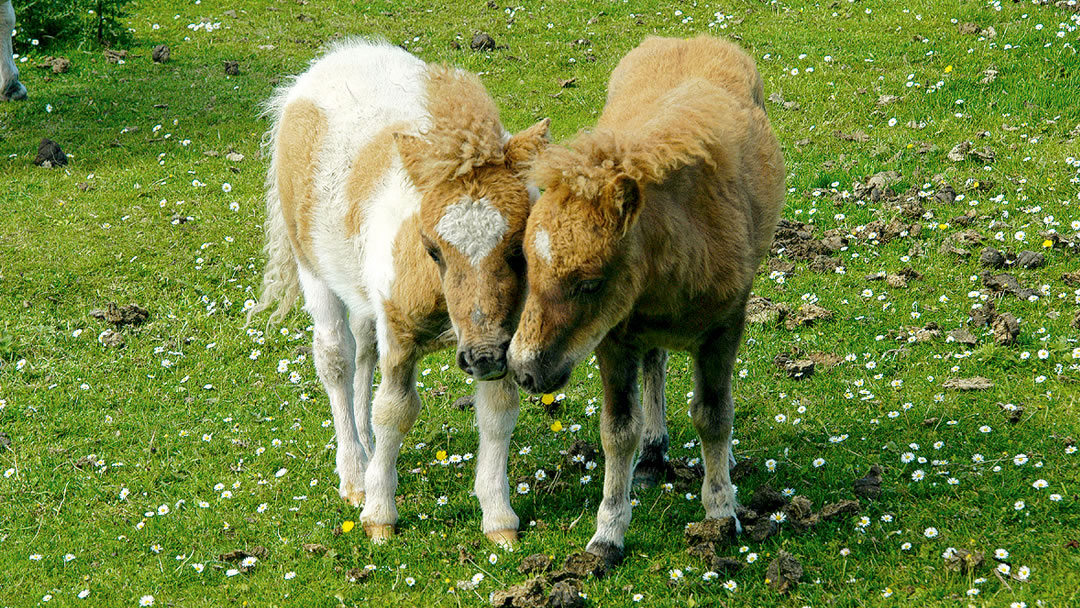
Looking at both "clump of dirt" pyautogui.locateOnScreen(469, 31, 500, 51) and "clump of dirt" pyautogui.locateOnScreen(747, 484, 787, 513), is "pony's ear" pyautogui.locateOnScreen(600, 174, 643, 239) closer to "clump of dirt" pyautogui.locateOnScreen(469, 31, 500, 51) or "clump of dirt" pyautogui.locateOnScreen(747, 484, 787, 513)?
"clump of dirt" pyautogui.locateOnScreen(747, 484, 787, 513)

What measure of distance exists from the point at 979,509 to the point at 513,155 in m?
3.06

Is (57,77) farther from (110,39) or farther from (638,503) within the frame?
(638,503)

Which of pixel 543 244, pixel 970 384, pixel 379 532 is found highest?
pixel 543 244

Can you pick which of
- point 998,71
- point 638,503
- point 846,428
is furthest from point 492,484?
point 998,71

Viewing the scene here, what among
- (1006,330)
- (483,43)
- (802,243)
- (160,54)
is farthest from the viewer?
(160,54)

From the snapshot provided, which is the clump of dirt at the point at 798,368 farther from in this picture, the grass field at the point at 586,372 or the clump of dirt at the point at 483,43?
the clump of dirt at the point at 483,43

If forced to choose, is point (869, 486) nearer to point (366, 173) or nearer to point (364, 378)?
point (364, 378)

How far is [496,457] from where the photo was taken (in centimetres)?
611

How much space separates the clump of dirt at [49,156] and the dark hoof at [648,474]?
8621 millimetres

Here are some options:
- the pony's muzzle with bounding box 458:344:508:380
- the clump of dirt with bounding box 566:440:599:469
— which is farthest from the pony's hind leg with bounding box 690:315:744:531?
the pony's muzzle with bounding box 458:344:508:380

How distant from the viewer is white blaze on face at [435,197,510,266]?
4.97m

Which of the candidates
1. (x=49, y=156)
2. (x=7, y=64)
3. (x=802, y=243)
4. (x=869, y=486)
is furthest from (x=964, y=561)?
(x=7, y=64)

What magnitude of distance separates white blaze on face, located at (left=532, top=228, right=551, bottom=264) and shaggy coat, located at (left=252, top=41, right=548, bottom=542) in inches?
12.9

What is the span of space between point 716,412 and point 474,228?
68.8 inches
